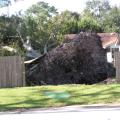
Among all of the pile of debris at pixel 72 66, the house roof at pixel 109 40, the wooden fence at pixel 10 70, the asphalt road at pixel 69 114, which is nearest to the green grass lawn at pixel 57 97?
the asphalt road at pixel 69 114

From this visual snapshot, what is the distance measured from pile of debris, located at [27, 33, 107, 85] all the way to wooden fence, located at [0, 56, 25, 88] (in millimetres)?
1924

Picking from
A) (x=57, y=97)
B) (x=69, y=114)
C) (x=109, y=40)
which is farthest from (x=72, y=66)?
(x=109, y=40)

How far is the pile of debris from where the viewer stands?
2219cm

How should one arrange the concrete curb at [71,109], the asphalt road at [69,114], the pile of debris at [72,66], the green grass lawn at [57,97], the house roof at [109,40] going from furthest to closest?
the house roof at [109,40] < the pile of debris at [72,66] < the green grass lawn at [57,97] < the concrete curb at [71,109] < the asphalt road at [69,114]

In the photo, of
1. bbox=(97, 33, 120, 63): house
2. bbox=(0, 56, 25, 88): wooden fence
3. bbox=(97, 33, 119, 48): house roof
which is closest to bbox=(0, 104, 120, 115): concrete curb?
bbox=(0, 56, 25, 88): wooden fence

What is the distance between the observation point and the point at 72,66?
22.5 m

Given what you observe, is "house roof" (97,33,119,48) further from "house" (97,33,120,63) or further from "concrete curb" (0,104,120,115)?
"concrete curb" (0,104,120,115)

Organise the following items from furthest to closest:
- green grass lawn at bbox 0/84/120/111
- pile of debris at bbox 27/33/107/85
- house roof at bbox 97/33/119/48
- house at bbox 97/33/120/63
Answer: house roof at bbox 97/33/119/48 → house at bbox 97/33/120/63 → pile of debris at bbox 27/33/107/85 → green grass lawn at bbox 0/84/120/111

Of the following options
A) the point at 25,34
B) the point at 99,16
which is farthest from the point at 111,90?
the point at 99,16

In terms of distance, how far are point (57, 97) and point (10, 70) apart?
21.1 feet

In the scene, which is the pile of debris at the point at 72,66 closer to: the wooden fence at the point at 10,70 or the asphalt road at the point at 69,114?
the wooden fence at the point at 10,70

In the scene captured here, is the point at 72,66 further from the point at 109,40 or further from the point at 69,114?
the point at 109,40

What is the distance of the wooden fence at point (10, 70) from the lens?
2009cm

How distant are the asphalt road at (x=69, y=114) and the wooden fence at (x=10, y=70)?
8.30 metres
